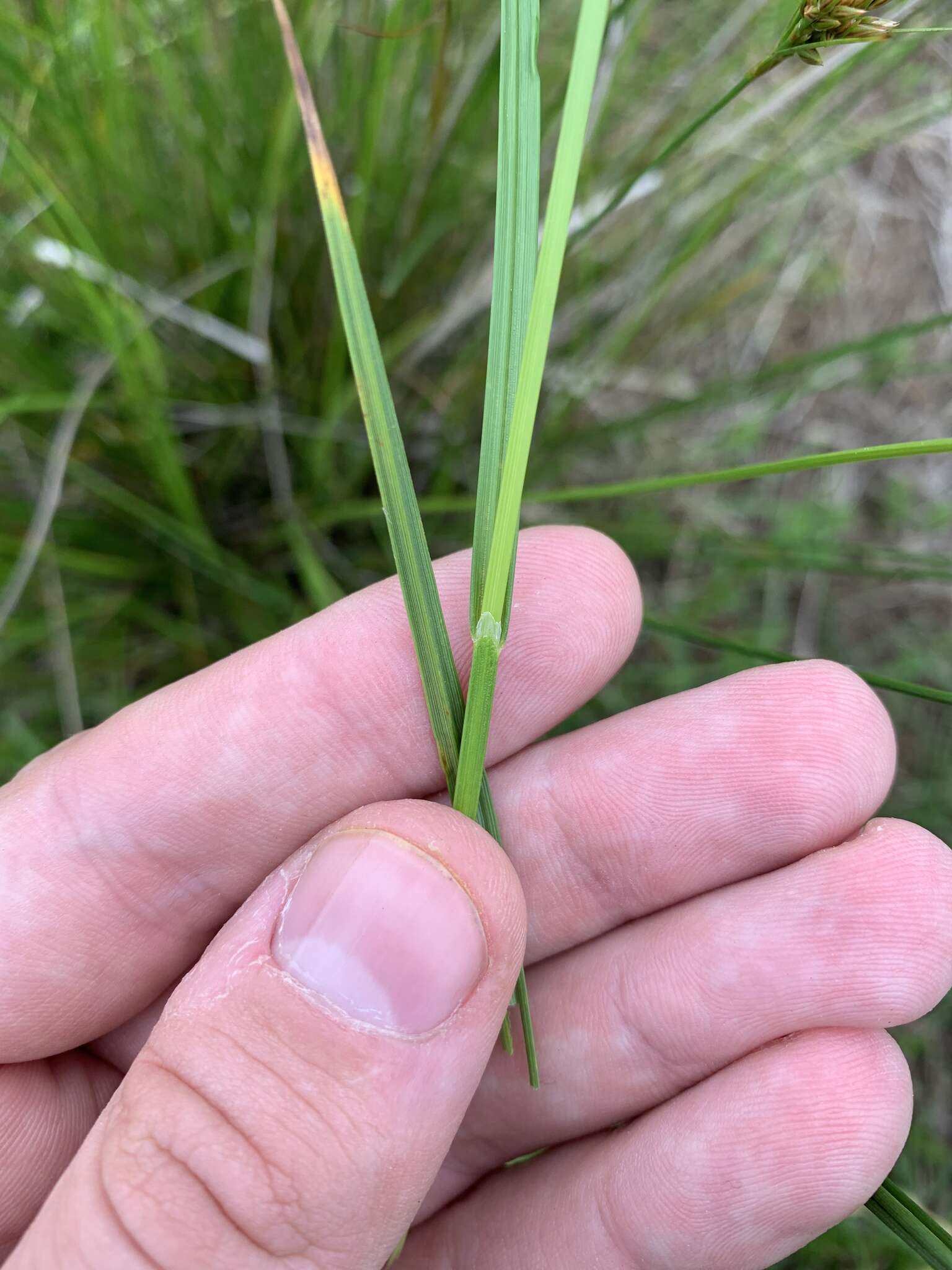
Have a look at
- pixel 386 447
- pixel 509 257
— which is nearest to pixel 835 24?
pixel 509 257

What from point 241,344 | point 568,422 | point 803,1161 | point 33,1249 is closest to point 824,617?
point 568,422

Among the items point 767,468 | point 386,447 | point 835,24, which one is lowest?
point 767,468

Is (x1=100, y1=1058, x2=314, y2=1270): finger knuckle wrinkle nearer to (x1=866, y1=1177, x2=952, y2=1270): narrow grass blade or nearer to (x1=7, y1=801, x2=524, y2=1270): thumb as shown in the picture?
(x1=7, y1=801, x2=524, y2=1270): thumb

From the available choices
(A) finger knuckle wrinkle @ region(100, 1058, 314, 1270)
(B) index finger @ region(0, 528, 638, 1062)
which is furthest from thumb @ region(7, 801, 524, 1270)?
(B) index finger @ region(0, 528, 638, 1062)

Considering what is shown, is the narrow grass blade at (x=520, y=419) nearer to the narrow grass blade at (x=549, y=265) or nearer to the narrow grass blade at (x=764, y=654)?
the narrow grass blade at (x=549, y=265)

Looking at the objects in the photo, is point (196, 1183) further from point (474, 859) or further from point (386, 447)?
point (386, 447)

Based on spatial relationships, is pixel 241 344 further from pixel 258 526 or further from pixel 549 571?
pixel 549 571

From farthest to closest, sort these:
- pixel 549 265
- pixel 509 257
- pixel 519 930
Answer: pixel 519 930 < pixel 509 257 < pixel 549 265
